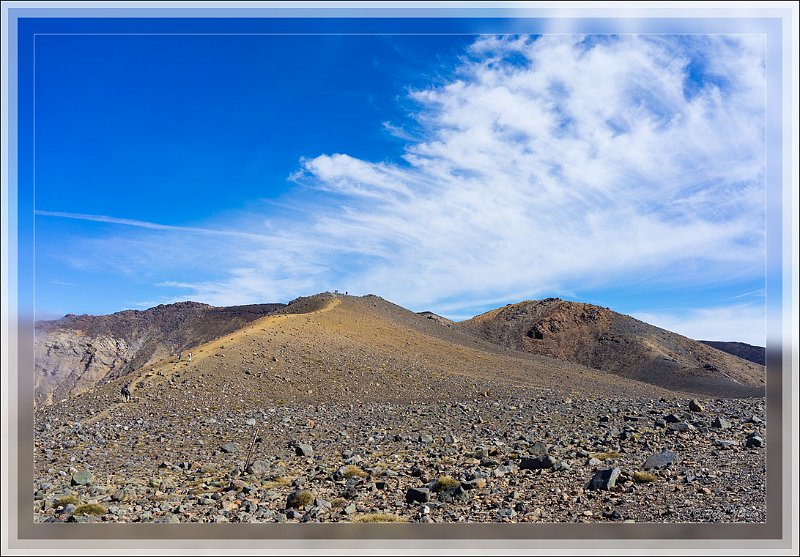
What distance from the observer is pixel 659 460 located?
836cm

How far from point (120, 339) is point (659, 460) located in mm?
54311

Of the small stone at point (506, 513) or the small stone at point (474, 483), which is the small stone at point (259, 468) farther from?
the small stone at point (506, 513)

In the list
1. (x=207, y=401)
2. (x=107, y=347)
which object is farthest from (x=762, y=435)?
(x=107, y=347)

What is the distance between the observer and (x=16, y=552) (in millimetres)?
4883

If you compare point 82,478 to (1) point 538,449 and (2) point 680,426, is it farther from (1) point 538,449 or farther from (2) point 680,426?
(2) point 680,426

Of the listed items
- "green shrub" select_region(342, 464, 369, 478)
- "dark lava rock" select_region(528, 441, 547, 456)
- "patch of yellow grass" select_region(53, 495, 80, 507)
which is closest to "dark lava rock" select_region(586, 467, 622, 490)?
"dark lava rock" select_region(528, 441, 547, 456)

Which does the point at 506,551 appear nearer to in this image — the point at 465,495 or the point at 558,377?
the point at 465,495

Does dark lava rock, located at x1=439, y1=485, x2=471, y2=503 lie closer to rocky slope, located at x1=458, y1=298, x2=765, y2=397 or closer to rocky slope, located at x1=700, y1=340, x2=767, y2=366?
rocky slope, located at x1=458, y1=298, x2=765, y2=397

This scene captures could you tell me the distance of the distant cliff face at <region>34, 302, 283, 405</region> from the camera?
4778 cm

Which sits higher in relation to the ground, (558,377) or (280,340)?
(280,340)

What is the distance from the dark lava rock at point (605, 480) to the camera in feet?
23.9

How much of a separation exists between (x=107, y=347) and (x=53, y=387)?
250 inches

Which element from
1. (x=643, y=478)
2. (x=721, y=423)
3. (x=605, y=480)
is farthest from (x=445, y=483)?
(x=721, y=423)

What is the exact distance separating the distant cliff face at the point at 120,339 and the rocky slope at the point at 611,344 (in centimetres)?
2254
